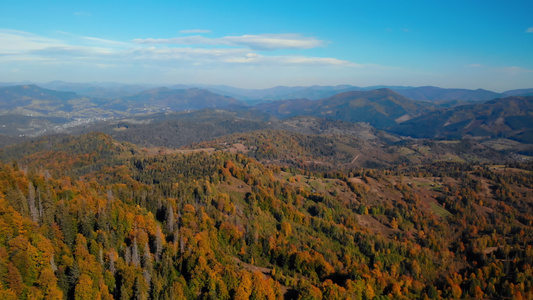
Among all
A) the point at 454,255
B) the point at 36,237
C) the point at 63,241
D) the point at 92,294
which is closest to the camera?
the point at 92,294

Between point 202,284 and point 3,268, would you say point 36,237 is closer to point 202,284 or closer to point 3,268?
point 3,268

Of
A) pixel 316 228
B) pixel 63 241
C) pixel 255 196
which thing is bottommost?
pixel 316 228

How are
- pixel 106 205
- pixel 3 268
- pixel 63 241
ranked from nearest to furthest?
pixel 3 268, pixel 63 241, pixel 106 205

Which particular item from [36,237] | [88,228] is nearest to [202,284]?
[88,228]

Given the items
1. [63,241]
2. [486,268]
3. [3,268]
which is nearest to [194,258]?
[63,241]

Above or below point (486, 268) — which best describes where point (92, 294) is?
Result: above

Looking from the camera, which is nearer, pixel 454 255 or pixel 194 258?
pixel 194 258

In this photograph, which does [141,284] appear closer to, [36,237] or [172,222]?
[36,237]
